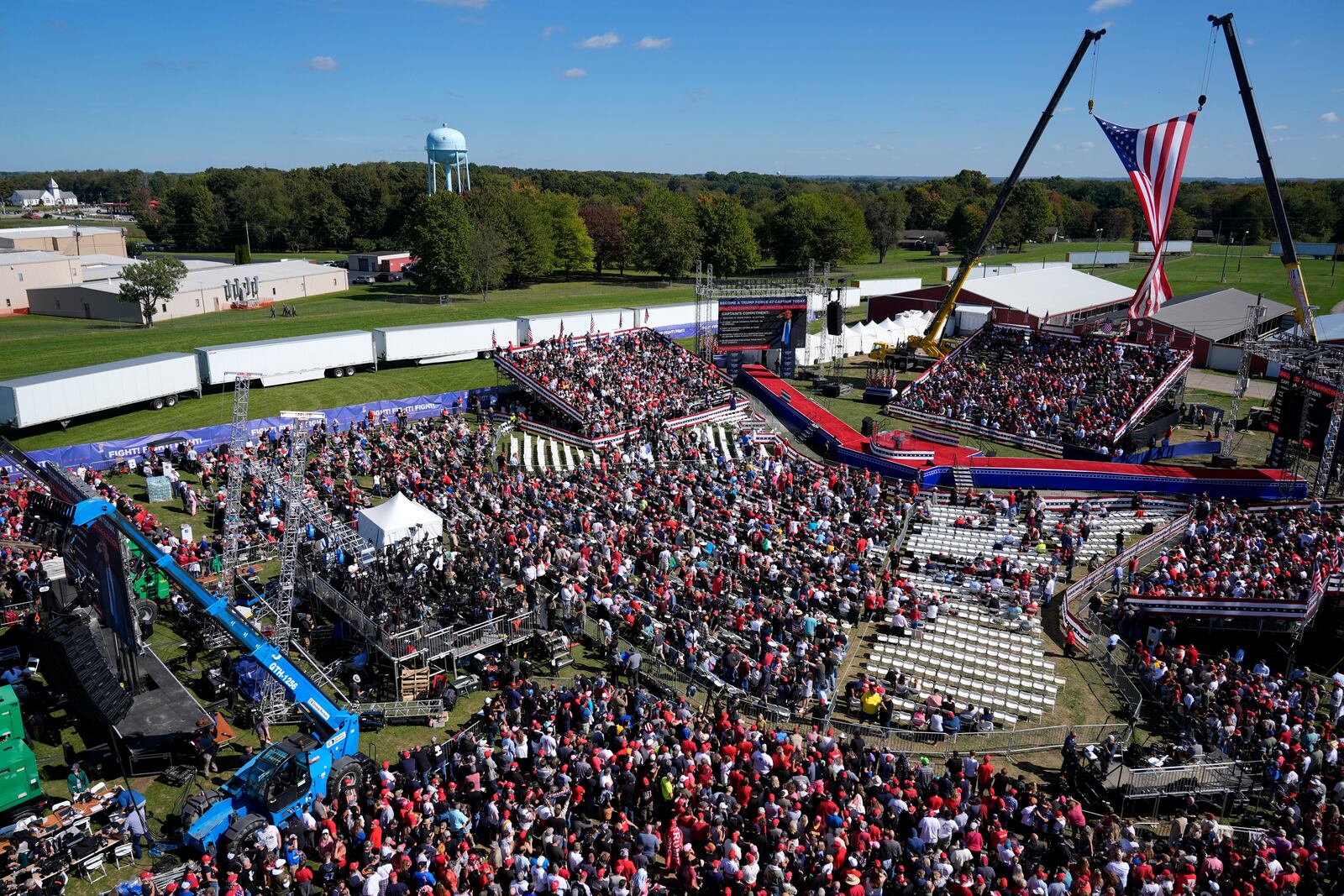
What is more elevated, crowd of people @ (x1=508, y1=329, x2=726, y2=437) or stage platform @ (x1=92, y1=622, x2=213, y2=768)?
crowd of people @ (x1=508, y1=329, x2=726, y2=437)

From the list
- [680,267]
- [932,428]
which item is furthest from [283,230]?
[932,428]

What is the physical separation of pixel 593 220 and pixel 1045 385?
6404 centimetres

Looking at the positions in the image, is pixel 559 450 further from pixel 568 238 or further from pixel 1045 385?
pixel 568 238

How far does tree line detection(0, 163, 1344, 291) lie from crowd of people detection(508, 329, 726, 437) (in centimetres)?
2748

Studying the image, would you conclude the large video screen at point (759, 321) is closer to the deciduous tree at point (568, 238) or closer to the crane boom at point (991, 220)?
the crane boom at point (991, 220)

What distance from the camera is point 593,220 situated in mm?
95000

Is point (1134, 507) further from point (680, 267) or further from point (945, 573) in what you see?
point (680, 267)

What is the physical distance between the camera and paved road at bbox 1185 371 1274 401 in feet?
151

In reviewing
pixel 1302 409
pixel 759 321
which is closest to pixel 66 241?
pixel 759 321

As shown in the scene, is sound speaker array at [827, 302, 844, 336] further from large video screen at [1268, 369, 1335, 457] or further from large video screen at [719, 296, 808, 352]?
large video screen at [1268, 369, 1335, 457]

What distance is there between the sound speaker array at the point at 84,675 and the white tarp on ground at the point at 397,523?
6911 mm

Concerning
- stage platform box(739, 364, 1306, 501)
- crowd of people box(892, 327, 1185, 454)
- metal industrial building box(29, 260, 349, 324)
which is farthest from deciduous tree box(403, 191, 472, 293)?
stage platform box(739, 364, 1306, 501)

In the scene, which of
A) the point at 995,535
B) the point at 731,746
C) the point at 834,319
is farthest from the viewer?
the point at 834,319

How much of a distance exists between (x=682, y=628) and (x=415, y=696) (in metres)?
5.61
